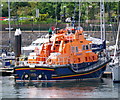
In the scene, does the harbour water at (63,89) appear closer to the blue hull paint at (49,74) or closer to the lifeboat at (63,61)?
the blue hull paint at (49,74)

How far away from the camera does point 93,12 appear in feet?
348

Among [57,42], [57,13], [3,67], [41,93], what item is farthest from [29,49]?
[57,13]

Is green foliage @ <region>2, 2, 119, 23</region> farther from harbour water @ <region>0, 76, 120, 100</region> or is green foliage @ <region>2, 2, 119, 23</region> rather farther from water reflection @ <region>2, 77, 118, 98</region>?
water reflection @ <region>2, 77, 118, 98</region>

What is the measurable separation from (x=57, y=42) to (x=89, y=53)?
10.5 feet

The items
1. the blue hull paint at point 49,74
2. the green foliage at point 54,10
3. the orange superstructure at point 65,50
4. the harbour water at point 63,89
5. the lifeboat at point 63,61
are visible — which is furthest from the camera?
the green foliage at point 54,10

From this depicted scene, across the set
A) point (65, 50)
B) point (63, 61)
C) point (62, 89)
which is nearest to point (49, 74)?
point (63, 61)

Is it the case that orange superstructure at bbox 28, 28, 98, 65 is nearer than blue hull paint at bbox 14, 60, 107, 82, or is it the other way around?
blue hull paint at bbox 14, 60, 107, 82

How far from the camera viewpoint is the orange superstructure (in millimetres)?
60531

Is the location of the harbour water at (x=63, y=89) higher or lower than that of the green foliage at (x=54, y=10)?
lower

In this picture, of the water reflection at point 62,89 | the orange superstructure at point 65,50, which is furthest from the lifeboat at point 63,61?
the water reflection at point 62,89

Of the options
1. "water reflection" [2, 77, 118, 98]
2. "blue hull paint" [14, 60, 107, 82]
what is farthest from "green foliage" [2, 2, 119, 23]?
"water reflection" [2, 77, 118, 98]

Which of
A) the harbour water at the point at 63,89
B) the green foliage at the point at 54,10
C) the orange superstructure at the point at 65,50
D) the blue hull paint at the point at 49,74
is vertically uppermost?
the green foliage at the point at 54,10

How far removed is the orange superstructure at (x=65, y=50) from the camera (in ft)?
199

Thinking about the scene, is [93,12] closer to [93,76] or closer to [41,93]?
[93,76]
